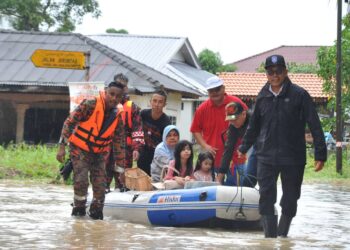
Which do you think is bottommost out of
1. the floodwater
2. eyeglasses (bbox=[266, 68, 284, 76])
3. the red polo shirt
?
the floodwater

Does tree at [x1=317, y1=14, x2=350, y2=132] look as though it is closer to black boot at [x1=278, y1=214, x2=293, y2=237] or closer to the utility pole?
the utility pole

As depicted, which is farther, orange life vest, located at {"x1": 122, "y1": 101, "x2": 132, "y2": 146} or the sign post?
the sign post

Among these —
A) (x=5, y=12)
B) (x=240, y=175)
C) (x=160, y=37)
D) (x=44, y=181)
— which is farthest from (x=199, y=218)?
(x=5, y=12)

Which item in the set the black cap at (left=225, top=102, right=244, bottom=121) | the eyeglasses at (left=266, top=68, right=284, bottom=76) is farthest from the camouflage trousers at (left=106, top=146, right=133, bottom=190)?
the eyeglasses at (left=266, top=68, right=284, bottom=76)

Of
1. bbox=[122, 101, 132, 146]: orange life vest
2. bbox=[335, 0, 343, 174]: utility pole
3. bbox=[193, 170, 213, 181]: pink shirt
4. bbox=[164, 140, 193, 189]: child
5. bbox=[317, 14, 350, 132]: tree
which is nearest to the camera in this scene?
bbox=[193, 170, 213, 181]: pink shirt

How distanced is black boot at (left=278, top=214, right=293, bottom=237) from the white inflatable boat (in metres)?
1.06

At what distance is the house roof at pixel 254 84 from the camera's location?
44.7 metres

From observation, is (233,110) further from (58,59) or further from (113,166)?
(58,59)

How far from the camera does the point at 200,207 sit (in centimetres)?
1055

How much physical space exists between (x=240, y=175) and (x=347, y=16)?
17.7 metres

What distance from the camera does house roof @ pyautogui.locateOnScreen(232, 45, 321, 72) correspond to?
2891 inches

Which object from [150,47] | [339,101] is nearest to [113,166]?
[339,101]

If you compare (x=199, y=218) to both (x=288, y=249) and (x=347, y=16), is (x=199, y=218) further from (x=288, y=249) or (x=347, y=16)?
(x=347, y=16)

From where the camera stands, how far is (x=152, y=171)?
479 inches
